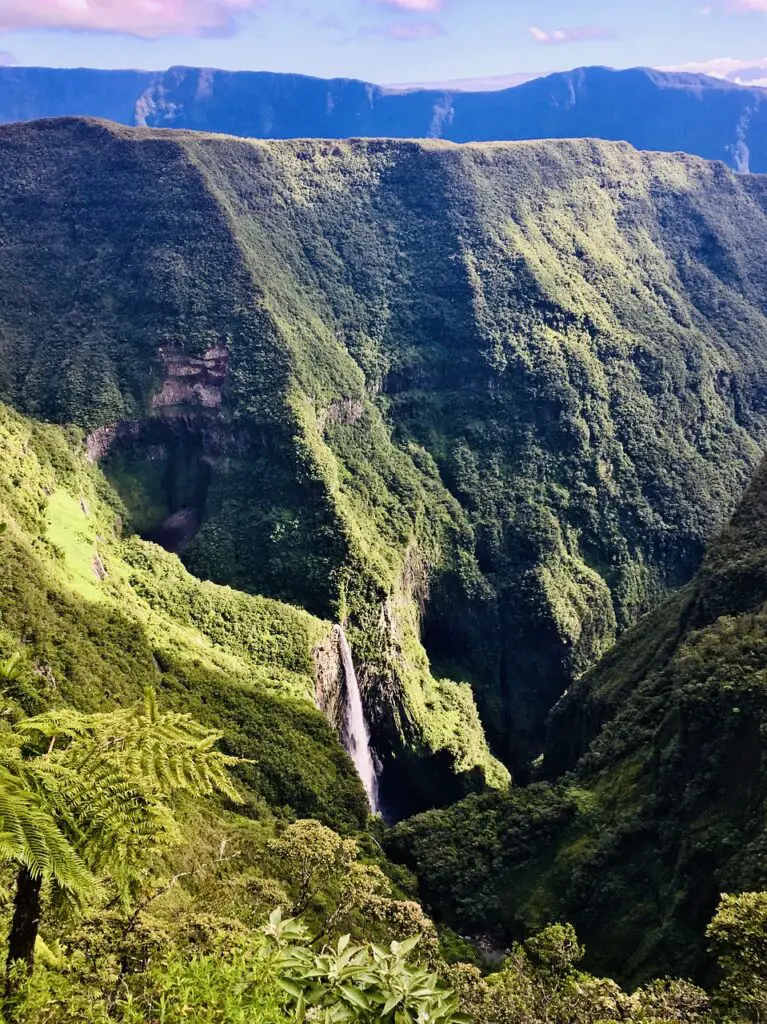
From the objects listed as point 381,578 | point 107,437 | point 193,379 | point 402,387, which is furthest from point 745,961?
point 402,387

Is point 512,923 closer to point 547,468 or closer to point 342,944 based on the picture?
point 342,944

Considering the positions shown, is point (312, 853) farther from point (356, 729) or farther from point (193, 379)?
point (193, 379)

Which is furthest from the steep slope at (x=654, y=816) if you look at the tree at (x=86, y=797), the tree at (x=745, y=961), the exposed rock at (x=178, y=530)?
the exposed rock at (x=178, y=530)

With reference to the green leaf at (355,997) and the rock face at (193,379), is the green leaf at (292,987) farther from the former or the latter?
the rock face at (193,379)

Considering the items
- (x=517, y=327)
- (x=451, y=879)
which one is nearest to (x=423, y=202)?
(x=517, y=327)

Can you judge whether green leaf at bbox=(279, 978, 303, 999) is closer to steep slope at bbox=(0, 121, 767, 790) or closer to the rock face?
steep slope at bbox=(0, 121, 767, 790)
